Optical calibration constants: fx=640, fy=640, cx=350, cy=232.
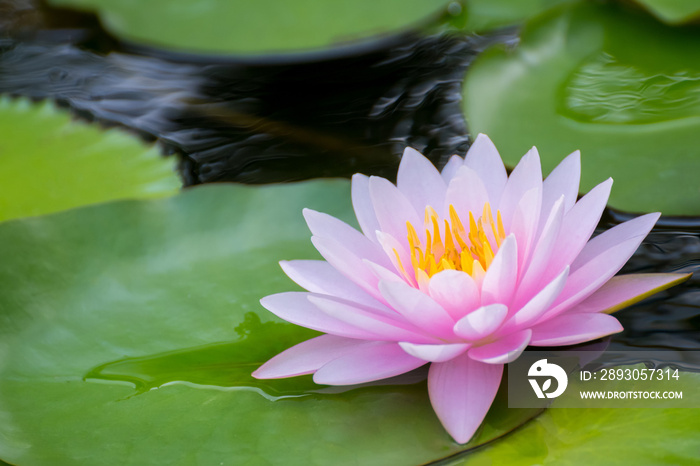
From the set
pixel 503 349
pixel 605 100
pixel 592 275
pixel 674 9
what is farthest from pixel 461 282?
pixel 674 9

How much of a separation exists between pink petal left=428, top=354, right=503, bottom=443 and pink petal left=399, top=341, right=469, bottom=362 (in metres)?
0.06

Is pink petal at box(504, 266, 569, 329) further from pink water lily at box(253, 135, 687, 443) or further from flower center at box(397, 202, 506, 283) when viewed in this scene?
flower center at box(397, 202, 506, 283)

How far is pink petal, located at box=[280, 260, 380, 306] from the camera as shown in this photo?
1101 millimetres

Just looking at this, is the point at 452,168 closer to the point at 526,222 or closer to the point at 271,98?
the point at 526,222

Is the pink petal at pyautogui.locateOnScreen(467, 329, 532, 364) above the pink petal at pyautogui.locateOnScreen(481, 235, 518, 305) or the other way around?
the other way around

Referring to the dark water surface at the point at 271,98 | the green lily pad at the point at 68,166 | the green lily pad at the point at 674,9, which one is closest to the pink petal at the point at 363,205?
the dark water surface at the point at 271,98

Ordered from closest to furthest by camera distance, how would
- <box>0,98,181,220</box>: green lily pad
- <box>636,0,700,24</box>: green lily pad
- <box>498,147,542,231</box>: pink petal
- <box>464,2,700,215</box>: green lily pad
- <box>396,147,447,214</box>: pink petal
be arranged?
<box>498,147,542,231</box>: pink petal, <box>396,147,447,214</box>: pink petal, <box>464,2,700,215</box>: green lily pad, <box>0,98,181,220</box>: green lily pad, <box>636,0,700,24</box>: green lily pad

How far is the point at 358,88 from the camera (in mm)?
2242

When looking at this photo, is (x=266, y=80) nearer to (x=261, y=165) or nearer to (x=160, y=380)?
(x=261, y=165)

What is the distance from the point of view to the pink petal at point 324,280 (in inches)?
43.3

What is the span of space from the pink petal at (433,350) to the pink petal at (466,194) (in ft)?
0.94

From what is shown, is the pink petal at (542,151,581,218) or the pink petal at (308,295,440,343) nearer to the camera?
the pink petal at (308,295,440,343)

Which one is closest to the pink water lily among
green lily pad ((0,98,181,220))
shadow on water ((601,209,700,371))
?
shadow on water ((601,209,700,371))

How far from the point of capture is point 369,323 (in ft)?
3.19
